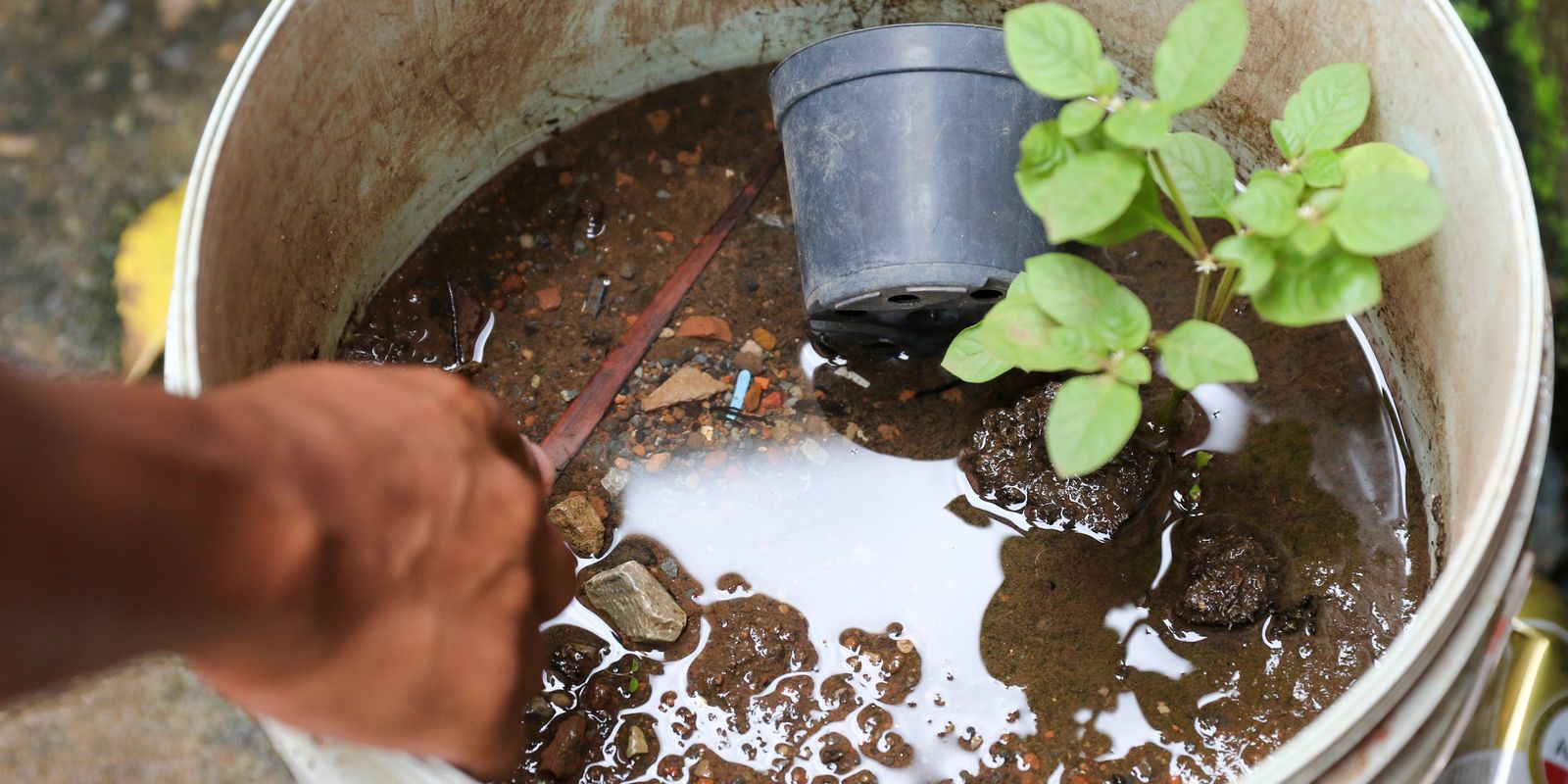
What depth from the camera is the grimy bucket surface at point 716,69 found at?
888 mm

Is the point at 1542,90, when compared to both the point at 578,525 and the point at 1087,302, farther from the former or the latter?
the point at 578,525

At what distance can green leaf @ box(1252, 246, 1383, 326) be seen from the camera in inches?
38.6

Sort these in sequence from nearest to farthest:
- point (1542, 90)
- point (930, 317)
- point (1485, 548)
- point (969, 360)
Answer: point (1485, 548) < point (969, 360) < point (930, 317) < point (1542, 90)

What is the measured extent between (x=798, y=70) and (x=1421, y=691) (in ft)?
2.96

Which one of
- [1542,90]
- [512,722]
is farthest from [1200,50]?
[1542,90]

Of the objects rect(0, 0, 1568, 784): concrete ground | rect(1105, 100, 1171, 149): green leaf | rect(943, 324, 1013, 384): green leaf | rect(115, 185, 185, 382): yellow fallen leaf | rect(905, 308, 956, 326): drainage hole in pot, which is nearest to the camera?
rect(1105, 100, 1171, 149): green leaf

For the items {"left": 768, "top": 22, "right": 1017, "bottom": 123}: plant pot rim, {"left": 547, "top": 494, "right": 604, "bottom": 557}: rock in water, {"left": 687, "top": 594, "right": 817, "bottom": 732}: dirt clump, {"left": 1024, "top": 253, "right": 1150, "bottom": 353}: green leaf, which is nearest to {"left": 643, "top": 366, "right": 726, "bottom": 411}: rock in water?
{"left": 547, "top": 494, "right": 604, "bottom": 557}: rock in water

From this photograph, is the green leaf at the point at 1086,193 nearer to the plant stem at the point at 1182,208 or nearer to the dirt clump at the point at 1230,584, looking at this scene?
the plant stem at the point at 1182,208

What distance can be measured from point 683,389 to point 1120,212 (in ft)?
2.04

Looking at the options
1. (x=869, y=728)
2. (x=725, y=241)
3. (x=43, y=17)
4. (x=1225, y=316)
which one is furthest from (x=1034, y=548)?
(x=43, y=17)

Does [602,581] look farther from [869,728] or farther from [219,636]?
[219,636]

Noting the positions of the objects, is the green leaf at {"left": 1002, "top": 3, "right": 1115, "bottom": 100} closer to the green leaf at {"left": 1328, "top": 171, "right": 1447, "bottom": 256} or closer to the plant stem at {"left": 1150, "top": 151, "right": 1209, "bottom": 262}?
the plant stem at {"left": 1150, "top": 151, "right": 1209, "bottom": 262}

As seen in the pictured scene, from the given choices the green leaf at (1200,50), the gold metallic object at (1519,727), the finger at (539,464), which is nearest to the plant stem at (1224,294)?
the green leaf at (1200,50)

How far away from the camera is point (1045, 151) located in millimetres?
→ 1022
